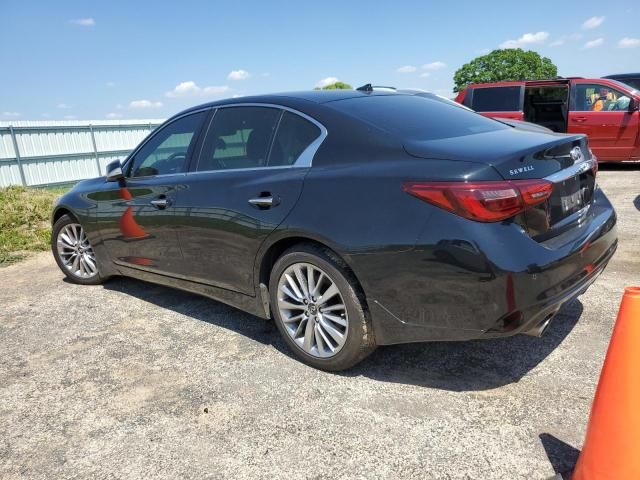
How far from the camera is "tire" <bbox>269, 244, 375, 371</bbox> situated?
289 centimetres

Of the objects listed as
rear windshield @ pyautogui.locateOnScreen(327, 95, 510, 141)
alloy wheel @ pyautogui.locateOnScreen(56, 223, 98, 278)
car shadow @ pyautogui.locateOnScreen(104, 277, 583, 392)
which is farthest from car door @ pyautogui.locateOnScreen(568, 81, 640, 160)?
alloy wheel @ pyautogui.locateOnScreen(56, 223, 98, 278)

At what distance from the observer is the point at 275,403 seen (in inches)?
113

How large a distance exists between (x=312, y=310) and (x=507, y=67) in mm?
44455

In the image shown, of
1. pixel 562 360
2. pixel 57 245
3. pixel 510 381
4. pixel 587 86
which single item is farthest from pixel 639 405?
pixel 587 86

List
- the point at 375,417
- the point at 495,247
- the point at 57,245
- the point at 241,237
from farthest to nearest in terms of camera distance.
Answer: the point at 57,245
the point at 241,237
the point at 375,417
the point at 495,247

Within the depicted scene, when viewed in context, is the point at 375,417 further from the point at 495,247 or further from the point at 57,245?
the point at 57,245

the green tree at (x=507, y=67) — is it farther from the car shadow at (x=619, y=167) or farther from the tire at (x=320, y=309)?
the tire at (x=320, y=309)

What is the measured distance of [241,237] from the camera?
3.37 meters

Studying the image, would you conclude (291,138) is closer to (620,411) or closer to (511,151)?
(511,151)

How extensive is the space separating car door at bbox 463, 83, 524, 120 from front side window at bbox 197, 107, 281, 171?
834cm

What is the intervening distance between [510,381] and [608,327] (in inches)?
41.0

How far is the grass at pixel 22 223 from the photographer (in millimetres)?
7383

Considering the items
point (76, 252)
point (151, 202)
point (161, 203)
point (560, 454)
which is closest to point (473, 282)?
point (560, 454)

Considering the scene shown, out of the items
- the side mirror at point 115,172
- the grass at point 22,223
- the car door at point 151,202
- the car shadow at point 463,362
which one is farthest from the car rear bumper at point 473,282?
the grass at point 22,223
